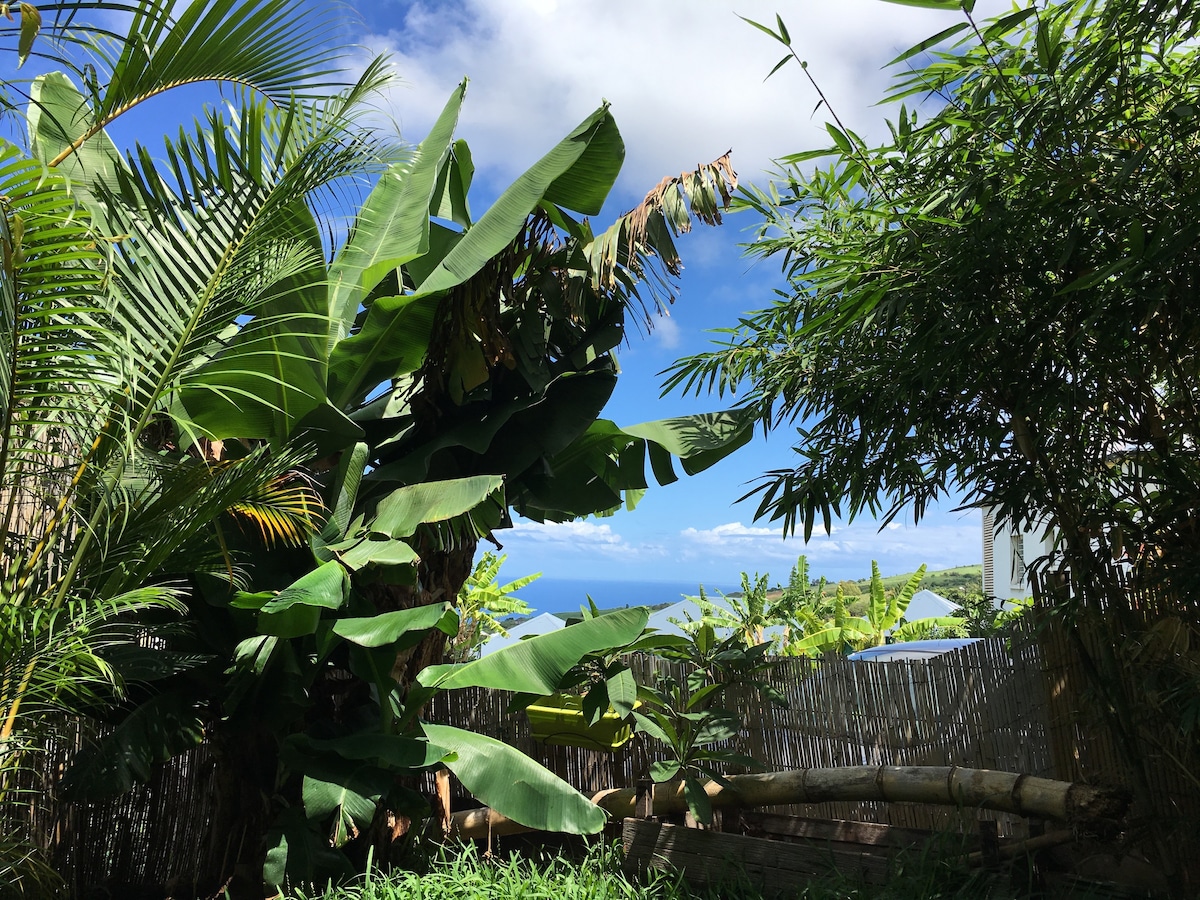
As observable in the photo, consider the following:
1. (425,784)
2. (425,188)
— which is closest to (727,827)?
(425,784)

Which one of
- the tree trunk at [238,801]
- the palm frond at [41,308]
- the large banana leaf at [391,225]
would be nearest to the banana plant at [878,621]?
the tree trunk at [238,801]

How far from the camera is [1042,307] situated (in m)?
3.31

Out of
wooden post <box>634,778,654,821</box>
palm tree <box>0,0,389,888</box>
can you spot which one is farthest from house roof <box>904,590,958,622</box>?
palm tree <box>0,0,389,888</box>

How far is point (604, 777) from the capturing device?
5.92 m

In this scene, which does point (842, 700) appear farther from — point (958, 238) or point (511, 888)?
point (958, 238)

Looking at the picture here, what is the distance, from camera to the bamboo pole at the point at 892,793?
3.31m

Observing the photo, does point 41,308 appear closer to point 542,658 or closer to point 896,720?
point 542,658

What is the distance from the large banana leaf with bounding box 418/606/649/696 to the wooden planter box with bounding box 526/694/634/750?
1217 mm

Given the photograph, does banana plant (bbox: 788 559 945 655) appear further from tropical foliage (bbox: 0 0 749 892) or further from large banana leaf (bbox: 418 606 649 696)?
large banana leaf (bbox: 418 606 649 696)

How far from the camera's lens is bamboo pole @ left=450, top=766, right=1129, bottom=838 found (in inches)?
130

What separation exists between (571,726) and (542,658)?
156cm

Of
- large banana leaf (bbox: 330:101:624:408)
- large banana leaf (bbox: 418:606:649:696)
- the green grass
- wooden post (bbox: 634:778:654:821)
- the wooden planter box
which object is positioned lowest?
the green grass

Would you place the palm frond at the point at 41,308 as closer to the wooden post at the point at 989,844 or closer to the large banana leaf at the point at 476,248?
the large banana leaf at the point at 476,248

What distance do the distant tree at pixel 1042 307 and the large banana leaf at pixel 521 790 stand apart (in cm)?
181
